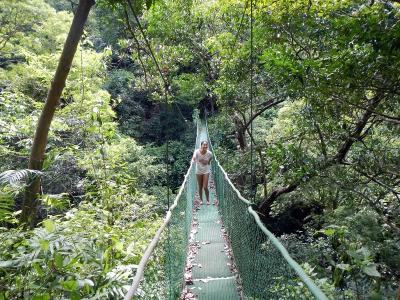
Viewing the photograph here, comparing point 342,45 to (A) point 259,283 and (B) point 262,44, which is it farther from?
(B) point 262,44

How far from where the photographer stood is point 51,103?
1.73 meters

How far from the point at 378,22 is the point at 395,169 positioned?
144 cm

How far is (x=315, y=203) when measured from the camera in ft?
18.1

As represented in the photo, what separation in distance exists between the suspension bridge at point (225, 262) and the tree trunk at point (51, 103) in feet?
2.16

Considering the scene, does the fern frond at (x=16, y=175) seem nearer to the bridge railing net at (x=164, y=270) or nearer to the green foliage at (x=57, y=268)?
the green foliage at (x=57, y=268)

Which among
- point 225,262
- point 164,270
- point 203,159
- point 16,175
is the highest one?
point 203,159

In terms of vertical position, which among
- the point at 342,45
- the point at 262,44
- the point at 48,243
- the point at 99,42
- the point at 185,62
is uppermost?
the point at 99,42

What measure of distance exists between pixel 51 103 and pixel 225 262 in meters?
2.15

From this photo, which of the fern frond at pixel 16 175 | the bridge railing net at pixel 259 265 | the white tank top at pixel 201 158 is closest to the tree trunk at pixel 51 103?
the fern frond at pixel 16 175

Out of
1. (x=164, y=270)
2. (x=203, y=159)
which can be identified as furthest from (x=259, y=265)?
(x=203, y=159)

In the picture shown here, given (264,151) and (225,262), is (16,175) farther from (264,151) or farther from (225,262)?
(264,151)

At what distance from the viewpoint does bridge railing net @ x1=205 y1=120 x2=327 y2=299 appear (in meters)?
1.49

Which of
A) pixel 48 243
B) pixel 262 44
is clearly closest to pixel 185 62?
pixel 262 44

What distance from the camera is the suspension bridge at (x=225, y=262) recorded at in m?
1.47
